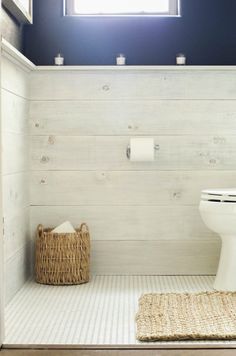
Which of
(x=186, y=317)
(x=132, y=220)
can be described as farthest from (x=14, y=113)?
(x=186, y=317)

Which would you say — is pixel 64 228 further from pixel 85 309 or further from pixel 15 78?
pixel 15 78

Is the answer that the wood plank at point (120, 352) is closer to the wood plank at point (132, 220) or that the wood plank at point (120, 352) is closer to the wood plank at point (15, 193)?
the wood plank at point (15, 193)

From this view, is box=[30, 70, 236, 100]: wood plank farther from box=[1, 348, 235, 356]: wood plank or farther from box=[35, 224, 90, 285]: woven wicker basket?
box=[1, 348, 235, 356]: wood plank

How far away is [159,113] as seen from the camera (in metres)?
3.74

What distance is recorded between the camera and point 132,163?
12.3 feet

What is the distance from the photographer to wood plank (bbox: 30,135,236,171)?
3.74m

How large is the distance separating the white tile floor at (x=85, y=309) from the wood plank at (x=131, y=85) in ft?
3.76

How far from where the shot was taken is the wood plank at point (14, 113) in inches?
121

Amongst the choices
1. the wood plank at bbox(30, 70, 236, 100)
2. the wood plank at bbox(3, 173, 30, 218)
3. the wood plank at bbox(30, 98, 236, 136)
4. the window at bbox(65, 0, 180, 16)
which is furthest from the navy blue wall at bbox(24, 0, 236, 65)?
the wood plank at bbox(3, 173, 30, 218)

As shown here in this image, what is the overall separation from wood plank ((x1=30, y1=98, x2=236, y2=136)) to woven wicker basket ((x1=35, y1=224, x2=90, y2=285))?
0.68m

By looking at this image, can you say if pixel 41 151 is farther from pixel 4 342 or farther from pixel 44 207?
pixel 4 342

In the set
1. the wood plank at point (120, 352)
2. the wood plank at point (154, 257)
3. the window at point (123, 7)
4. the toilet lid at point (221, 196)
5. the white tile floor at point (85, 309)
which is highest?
the window at point (123, 7)

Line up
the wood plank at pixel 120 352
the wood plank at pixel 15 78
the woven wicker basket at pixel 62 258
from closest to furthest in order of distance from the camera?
1. the wood plank at pixel 120 352
2. the wood plank at pixel 15 78
3. the woven wicker basket at pixel 62 258

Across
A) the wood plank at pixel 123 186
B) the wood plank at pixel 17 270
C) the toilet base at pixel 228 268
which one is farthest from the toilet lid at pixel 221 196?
the wood plank at pixel 17 270
